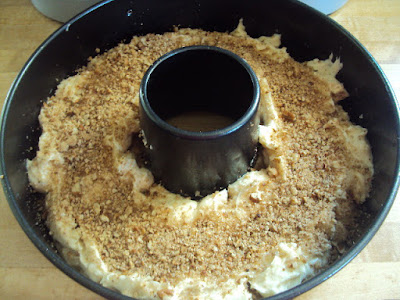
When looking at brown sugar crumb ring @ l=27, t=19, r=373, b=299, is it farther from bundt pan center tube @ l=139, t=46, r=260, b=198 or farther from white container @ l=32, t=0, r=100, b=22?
white container @ l=32, t=0, r=100, b=22

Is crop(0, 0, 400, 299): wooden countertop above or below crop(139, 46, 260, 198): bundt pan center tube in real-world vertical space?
below

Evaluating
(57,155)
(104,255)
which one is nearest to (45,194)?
(57,155)

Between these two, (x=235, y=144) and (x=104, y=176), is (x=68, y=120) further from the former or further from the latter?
(x=235, y=144)

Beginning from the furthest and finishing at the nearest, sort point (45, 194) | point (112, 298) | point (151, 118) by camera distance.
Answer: point (45, 194) → point (151, 118) → point (112, 298)

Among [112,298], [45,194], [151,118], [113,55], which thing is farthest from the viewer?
[113,55]

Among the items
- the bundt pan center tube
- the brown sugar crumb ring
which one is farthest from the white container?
the bundt pan center tube
